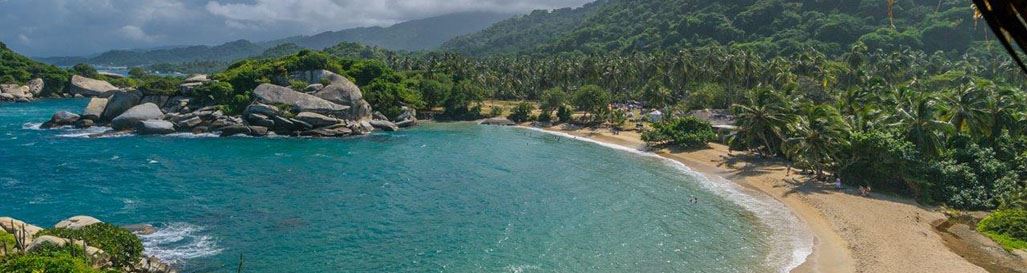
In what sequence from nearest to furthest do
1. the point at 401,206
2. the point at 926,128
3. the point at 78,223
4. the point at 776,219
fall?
1. the point at 78,223
2. the point at 776,219
3. the point at 401,206
4. the point at 926,128

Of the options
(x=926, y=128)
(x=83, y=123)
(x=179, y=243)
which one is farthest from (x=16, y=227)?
(x=83, y=123)

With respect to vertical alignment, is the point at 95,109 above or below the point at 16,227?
below

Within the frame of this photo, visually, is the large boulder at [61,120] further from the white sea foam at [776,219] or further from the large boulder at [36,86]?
the white sea foam at [776,219]

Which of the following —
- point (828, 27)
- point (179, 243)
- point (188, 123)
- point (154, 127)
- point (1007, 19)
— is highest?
point (828, 27)

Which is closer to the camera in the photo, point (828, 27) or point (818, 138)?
point (818, 138)

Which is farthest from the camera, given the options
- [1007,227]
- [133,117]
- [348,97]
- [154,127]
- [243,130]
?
[348,97]

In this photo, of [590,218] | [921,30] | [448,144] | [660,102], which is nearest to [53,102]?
[448,144]

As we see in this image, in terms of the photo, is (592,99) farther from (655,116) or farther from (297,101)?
(297,101)

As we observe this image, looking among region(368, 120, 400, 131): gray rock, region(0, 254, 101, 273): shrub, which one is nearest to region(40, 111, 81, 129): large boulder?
region(368, 120, 400, 131): gray rock
